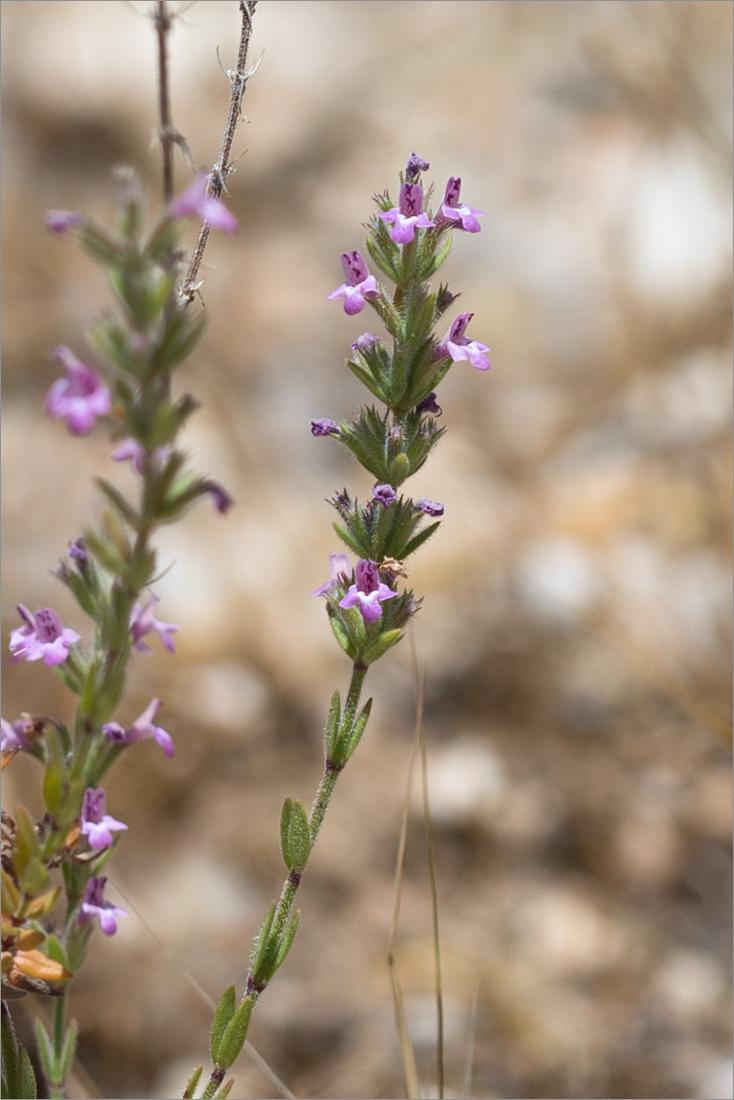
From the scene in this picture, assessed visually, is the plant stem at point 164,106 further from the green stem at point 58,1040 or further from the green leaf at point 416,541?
the green stem at point 58,1040

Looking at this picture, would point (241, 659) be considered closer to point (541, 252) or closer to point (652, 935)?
point (652, 935)

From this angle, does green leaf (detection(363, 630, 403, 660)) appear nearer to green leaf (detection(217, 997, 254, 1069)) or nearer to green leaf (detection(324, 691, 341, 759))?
green leaf (detection(324, 691, 341, 759))

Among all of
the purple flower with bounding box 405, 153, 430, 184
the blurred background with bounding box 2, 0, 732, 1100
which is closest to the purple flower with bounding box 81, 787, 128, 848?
the purple flower with bounding box 405, 153, 430, 184

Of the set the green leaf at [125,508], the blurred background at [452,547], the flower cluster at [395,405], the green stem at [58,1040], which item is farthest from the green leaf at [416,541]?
the blurred background at [452,547]

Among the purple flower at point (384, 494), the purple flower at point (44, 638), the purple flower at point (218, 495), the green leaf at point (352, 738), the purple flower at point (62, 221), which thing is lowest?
the green leaf at point (352, 738)

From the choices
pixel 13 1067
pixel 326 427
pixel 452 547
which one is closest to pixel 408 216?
pixel 326 427

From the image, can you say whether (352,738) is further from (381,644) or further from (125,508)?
(125,508)
